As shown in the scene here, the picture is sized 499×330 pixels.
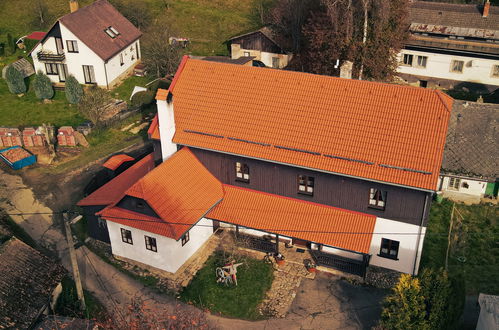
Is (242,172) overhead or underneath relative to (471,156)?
overhead

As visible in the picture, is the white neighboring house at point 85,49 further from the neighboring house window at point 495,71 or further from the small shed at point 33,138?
the neighboring house window at point 495,71

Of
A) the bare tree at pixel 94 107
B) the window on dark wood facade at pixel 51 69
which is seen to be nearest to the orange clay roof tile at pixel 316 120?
the bare tree at pixel 94 107

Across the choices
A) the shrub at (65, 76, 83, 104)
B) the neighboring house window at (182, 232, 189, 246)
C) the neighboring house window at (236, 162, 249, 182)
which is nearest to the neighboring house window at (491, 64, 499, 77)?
the neighboring house window at (236, 162, 249, 182)

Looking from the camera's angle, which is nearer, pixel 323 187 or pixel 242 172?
pixel 323 187

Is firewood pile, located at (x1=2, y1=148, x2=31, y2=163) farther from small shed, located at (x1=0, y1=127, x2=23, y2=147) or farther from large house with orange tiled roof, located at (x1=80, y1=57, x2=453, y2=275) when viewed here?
large house with orange tiled roof, located at (x1=80, y1=57, x2=453, y2=275)

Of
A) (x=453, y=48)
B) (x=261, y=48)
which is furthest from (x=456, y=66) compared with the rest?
(x=261, y=48)

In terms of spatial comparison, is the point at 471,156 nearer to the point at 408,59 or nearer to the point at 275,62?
the point at 408,59
